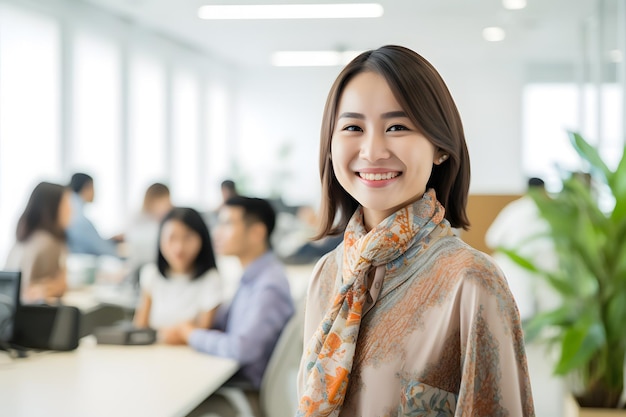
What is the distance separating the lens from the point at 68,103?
19.7 feet

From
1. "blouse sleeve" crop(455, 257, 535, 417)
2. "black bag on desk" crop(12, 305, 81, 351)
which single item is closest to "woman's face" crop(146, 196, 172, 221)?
"black bag on desk" crop(12, 305, 81, 351)

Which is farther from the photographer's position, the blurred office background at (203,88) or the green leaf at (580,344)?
the blurred office background at (203,88)

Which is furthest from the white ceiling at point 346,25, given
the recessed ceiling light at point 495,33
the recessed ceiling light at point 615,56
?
the recessed ceiling light at point 495,33

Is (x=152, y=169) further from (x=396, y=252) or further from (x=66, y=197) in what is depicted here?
(x=396, y=252)

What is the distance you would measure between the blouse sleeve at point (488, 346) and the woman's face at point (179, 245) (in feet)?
6.58

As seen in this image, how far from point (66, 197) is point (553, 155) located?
195 inches

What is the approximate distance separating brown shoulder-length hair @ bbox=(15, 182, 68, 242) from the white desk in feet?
4.27

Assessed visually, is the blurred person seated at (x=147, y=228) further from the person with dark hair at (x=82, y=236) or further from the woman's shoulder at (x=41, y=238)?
the woman's shoulder at (x=41, y=238)

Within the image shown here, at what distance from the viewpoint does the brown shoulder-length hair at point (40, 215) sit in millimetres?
3691

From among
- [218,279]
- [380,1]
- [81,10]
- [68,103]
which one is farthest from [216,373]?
[81,10]

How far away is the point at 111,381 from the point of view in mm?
2146

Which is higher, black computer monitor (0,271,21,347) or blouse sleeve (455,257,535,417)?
blouse sleeve (455,257,535,417)

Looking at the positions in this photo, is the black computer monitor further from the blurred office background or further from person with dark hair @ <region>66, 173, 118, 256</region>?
person with dark hair @ <region>66, 173, 118, 256</region>

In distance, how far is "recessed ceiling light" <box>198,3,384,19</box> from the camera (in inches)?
208
